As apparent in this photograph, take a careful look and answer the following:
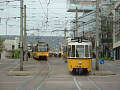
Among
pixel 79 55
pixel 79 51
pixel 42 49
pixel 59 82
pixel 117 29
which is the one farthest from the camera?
pixel 117 29

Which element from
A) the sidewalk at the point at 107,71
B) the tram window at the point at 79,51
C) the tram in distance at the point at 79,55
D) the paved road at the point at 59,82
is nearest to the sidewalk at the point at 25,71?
the paved road at the point at 59,82

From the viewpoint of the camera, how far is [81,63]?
76.7 feet

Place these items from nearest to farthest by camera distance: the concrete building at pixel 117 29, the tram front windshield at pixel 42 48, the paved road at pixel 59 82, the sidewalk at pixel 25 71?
the paved road at pixel 59 82 < the sidewalk at pixel 25 71 < the tram front windshield at pixel 42 48 < the concrete building at pixel 117 29

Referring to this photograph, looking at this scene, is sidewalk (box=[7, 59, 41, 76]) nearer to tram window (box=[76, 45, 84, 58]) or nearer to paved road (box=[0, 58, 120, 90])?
paved road (box=[0, 58, 120, 90])

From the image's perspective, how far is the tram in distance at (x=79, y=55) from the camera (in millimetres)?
23359

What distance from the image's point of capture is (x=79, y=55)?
23531 millimetres

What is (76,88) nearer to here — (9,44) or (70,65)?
(70,65)

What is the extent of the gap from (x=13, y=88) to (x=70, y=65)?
9.13m

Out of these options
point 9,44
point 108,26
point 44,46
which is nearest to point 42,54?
point 44,46

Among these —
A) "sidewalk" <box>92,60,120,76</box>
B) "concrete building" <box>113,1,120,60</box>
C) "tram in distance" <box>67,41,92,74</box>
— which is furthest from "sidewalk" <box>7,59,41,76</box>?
"concrete building" <box>113,1,120,60</box>

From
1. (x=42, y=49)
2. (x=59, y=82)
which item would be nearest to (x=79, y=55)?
(x=59, y=82)

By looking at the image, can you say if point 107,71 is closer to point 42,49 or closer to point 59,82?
point 59,82

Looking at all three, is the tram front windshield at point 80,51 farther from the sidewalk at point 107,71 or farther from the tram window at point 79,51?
the sidewalk at point 107,71

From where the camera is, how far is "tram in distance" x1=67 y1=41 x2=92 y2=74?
23.4 m
